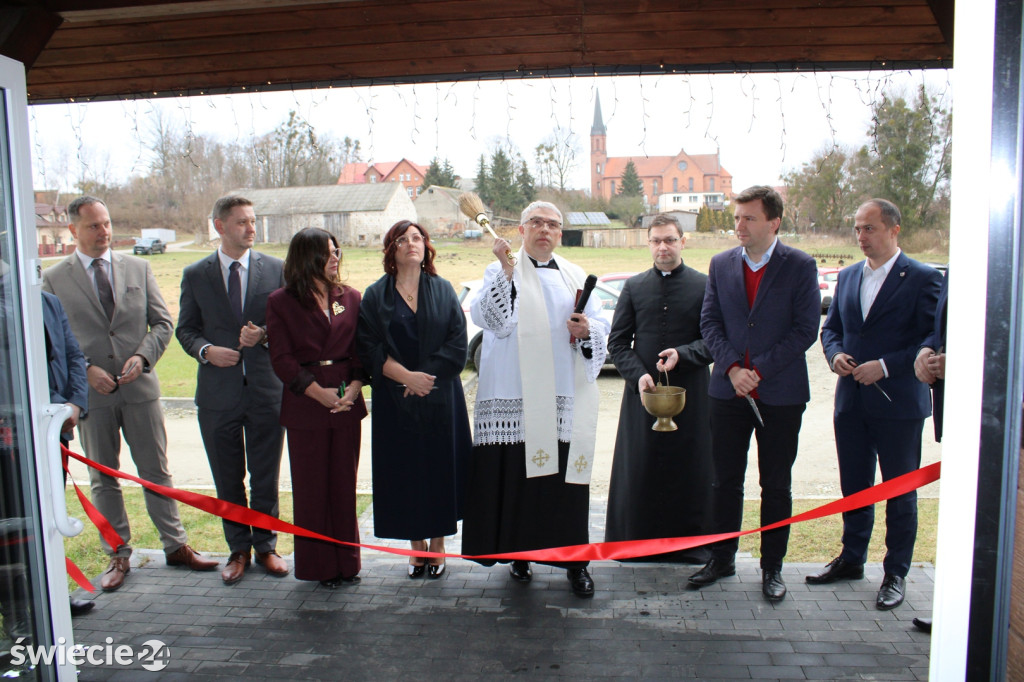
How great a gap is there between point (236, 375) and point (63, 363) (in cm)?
85

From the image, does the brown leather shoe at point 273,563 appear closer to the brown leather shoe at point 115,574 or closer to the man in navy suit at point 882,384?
the brown leather shoe at point 115,574

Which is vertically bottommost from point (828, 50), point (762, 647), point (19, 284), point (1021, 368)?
point (762, 647)

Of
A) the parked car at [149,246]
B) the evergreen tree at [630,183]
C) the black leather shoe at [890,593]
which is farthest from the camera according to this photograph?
the parked car at [149,246]

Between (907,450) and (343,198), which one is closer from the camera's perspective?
(907,450)

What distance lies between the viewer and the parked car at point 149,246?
5539 millimetres

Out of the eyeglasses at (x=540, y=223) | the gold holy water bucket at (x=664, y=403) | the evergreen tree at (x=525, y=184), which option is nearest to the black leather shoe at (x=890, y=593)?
the gold holy water bucket at (x=664, y=403)

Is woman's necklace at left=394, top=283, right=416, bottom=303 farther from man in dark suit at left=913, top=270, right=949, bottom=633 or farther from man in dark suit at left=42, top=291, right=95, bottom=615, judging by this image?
man in dark suit at left=913, top=270, right=949, bottom=633

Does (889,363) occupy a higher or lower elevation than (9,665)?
higher

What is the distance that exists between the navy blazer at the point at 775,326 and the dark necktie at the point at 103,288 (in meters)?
3.37

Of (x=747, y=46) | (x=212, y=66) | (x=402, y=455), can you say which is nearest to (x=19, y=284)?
(x=402, y=455)

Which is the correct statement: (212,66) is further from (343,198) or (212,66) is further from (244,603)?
(244,603)

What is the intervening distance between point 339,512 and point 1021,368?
3.26 meters

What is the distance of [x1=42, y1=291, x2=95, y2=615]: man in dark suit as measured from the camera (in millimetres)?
3312

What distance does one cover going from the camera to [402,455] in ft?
12.4
